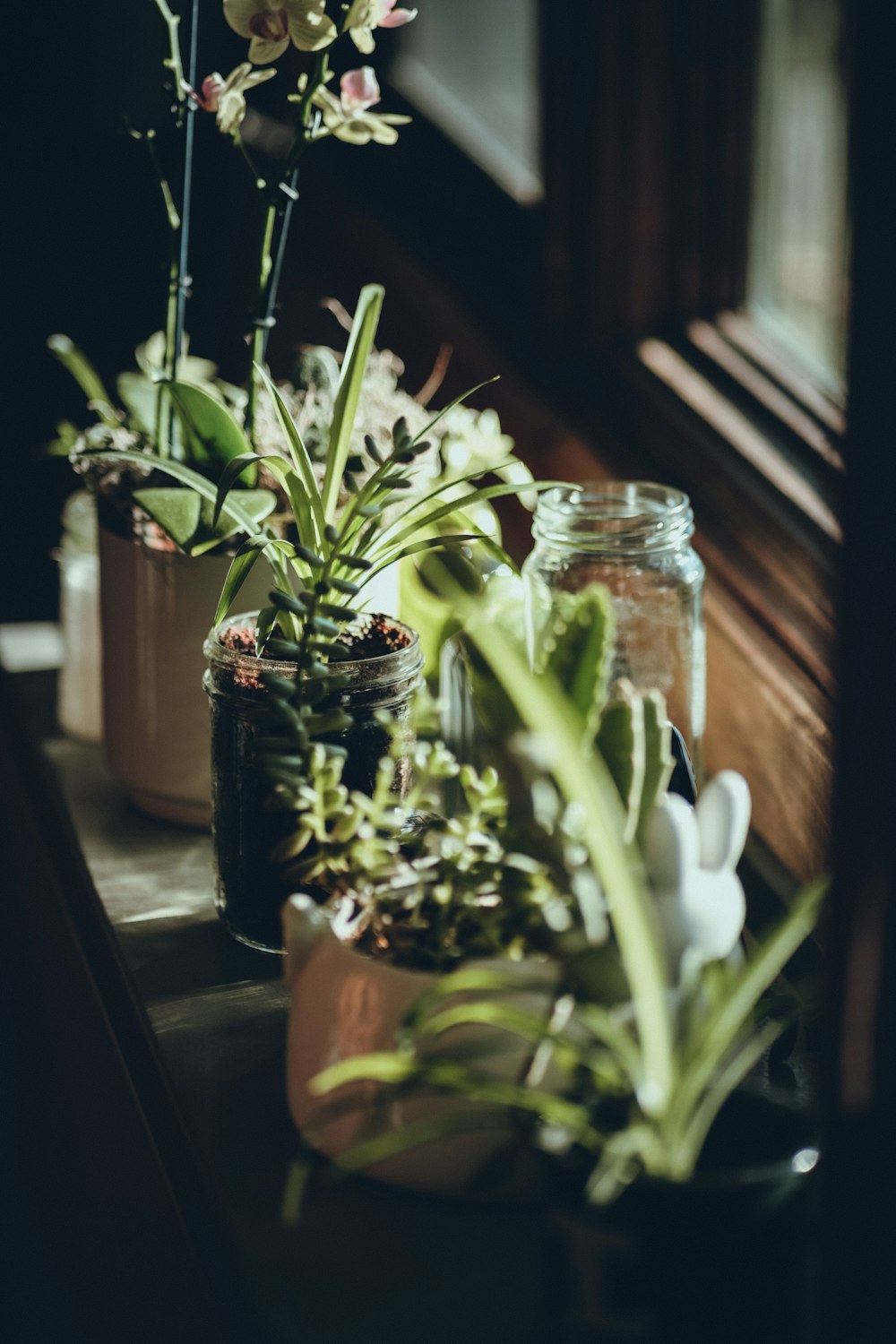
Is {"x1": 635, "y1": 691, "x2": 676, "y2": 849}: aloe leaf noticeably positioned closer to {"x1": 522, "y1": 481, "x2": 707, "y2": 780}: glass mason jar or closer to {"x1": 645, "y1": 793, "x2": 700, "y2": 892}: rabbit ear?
{"x1": 645, "y1": 793, "x2": 700, "y2": 892}: rabbit ear

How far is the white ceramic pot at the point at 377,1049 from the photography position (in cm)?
56

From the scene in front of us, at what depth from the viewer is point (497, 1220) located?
0.59 m

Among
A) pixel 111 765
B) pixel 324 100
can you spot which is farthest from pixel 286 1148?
pixel 324 100

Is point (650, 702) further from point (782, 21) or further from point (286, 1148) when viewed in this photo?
point (782, 21)

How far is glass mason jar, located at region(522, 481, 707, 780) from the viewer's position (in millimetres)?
859

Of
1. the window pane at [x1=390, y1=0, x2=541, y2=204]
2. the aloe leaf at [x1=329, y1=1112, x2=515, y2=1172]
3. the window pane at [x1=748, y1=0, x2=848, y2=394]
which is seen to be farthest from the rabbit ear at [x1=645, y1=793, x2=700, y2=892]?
the window pane at [x1=390, y1=0, x2=541, y2=204]

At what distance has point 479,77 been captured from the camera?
1.79 metres

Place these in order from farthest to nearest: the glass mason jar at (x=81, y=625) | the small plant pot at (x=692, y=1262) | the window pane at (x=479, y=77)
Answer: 1. the window pane at (x=479, y=77)
2. the glass mason jar at (x=81, y=625)
3. the small plant pot at (x=692, y=1262)

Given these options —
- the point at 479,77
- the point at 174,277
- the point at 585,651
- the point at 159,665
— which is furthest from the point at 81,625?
the point at 479,77

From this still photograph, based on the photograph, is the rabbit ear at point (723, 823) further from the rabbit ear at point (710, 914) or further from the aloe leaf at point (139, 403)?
the aloe leaf at point (139, 403)

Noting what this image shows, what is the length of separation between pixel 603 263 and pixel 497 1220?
→ 929mm

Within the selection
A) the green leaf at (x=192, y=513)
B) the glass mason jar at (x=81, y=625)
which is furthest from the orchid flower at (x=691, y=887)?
the glass mason jar at (x=81, y=625)

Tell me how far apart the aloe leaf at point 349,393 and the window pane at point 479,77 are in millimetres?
816

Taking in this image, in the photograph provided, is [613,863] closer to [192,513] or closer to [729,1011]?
[729,1011]
